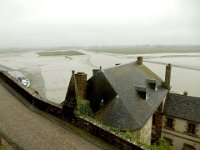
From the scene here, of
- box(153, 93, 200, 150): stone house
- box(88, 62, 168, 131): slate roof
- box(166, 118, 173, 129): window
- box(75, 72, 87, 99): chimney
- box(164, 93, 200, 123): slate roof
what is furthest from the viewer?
box(166, 118, 173, 129): window

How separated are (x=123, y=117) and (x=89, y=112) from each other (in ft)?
9.91

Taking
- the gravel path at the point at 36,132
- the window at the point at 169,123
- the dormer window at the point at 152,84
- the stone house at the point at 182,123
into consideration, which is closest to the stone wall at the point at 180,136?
the stone house at the point at 182,123

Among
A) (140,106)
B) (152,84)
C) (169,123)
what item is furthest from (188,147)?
(140,106)

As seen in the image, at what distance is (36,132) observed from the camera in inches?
380

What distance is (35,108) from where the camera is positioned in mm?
12328

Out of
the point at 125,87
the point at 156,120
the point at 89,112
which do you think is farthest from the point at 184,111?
the point at 89,112

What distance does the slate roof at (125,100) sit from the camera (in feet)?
50.4

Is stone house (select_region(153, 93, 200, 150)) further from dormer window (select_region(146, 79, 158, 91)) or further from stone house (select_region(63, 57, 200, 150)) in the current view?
dormer window (select_region(146, 79, 158, 91))

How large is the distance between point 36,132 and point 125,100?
8.92 m

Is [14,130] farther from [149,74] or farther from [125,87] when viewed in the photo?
[149,74]

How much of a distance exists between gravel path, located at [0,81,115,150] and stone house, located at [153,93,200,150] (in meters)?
13.2

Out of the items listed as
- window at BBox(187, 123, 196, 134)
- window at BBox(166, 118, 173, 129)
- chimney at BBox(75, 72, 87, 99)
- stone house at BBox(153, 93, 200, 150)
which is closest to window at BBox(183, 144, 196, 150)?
stone house at BBox(153, 93, 200, 150)

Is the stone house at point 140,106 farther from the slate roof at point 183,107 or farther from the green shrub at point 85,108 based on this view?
the green shrub at point 85,108

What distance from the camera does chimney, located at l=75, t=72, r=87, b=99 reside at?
731 inches
